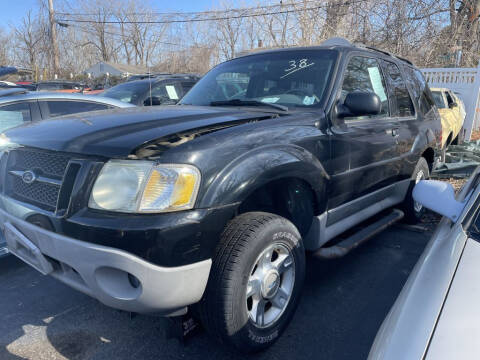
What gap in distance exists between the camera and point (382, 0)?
53.1 feet

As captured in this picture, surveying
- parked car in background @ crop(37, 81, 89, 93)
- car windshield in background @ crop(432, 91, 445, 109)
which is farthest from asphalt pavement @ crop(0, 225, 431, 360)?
parked car in background @ crop(37, 81, 89, 93)

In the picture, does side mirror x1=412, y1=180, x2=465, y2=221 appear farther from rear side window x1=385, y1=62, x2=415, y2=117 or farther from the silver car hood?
rear side window x1=385, y1=62, x2=415, y2=117

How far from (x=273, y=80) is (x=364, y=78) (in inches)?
33.4

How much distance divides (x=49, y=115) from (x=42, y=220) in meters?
2.72

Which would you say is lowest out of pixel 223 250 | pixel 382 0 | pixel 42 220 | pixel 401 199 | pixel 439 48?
pixel 401 199

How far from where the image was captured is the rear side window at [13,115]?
3.90 meters

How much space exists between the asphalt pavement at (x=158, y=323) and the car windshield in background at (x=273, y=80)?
5.19 ft

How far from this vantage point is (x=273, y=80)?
126 inches

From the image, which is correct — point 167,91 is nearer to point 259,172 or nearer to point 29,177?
point 29,177

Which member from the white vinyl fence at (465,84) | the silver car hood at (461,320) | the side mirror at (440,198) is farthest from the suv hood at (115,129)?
the white vinyl fence at (465,84)

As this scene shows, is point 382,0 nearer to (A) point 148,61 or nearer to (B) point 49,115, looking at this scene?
(B) point 49,115

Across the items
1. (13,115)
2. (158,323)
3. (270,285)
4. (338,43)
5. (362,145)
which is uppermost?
(338,43)

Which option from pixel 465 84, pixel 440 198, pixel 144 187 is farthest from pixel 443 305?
pixel 465 84

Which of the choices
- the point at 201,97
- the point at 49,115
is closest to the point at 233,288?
the point at 201,97
